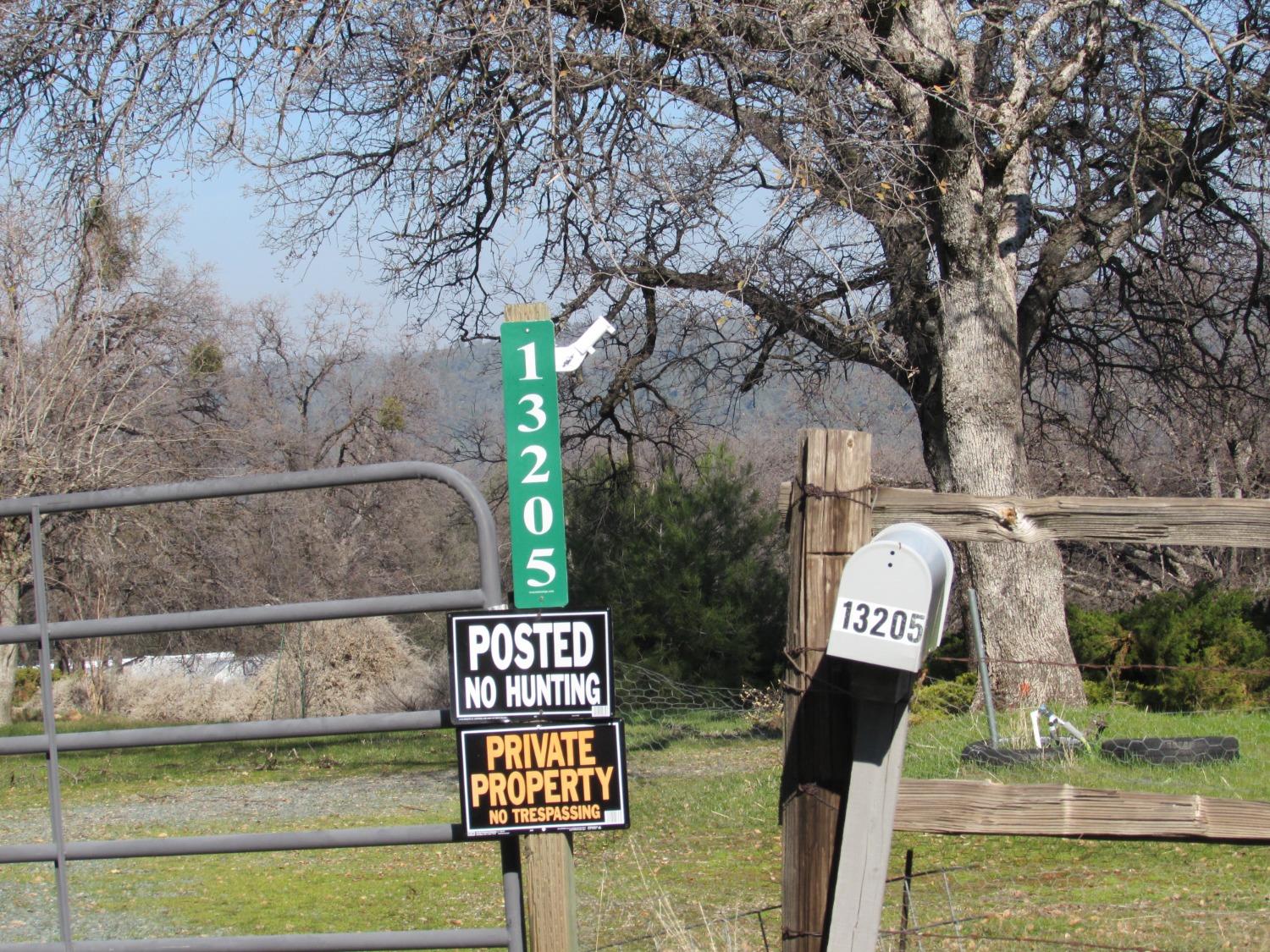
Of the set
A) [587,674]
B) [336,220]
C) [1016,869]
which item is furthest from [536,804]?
[336,220]

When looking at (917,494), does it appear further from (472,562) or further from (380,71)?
(472,562)

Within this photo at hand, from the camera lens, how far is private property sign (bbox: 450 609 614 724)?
3.65m

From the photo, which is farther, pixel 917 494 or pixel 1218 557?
pixel 1218 557

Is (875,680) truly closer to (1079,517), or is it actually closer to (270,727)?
(1079,517)

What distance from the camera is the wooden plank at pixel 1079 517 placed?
3500mm

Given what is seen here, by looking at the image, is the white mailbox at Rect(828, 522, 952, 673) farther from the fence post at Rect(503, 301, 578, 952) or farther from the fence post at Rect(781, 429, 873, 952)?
the fence post at Rect(503, 301, 578, 952)

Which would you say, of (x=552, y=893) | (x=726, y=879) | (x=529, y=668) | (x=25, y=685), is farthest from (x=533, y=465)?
(x=25, y=685)

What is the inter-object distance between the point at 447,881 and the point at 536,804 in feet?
16.4

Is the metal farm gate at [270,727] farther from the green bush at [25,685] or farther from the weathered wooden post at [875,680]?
the green bush at [25,685]

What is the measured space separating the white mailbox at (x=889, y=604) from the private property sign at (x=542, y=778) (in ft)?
2.79

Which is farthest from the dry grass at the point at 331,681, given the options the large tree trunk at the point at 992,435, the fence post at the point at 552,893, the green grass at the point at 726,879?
the fence post at the point at 552,893

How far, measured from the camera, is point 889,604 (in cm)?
307

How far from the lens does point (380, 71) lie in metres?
10.9

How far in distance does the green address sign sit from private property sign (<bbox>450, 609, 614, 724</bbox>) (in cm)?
9
